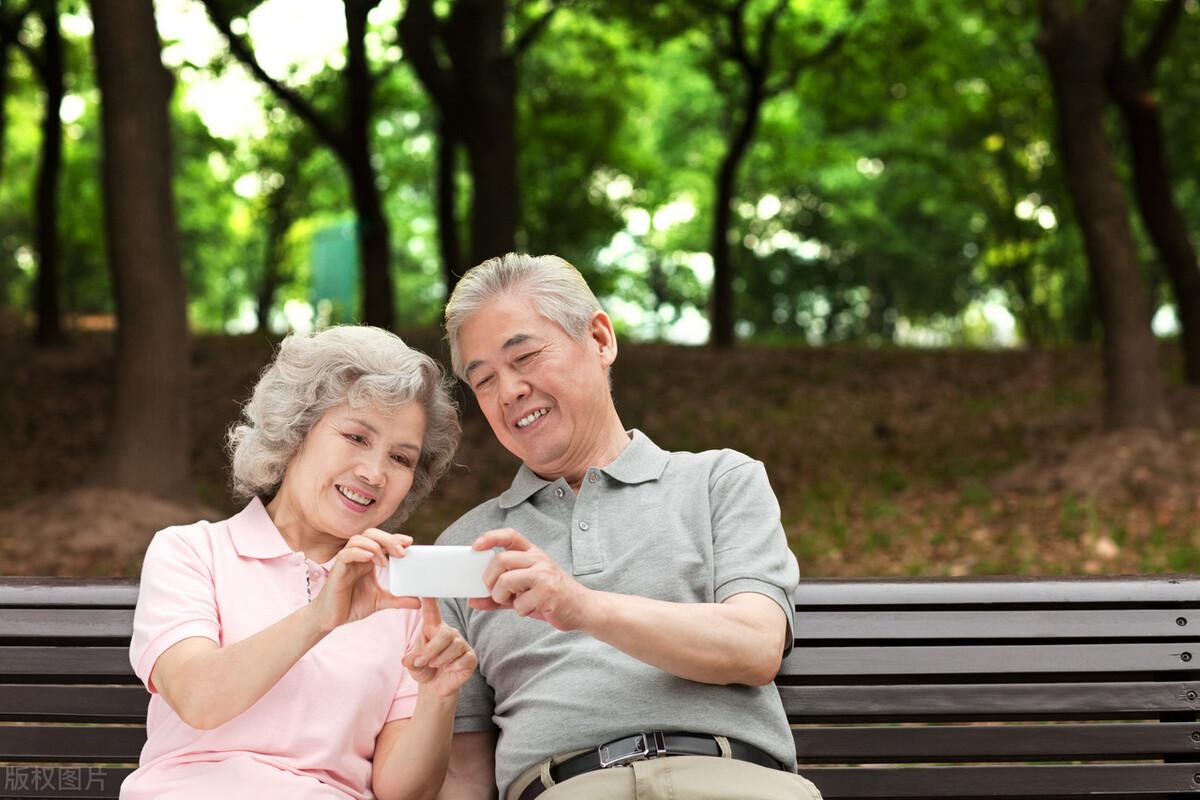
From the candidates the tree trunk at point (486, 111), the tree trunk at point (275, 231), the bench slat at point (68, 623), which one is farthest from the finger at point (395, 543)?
the tree trunk at point (275, 231)

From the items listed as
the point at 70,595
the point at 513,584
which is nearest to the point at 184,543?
the point at 70,595

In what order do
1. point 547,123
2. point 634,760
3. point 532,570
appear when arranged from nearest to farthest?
point 532,570, point 634,760, point 547,123

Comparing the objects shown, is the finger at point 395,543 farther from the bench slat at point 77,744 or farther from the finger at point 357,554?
the bench slat at point 77,744

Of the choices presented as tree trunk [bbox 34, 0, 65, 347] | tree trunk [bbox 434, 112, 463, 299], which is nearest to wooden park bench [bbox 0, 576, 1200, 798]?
tree trunk [bbox 434, 112, 463, 299]

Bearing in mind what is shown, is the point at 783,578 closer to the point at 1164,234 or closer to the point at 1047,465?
the point at 1047,465

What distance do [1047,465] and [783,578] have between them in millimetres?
9119

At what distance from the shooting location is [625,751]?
300 cm

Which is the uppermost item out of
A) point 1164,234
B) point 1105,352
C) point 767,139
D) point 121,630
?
point 767,139

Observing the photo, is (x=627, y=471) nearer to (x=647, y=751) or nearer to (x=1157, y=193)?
(x=647, y=751)

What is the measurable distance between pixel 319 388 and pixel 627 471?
0.77 metres

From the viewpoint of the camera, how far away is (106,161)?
9992 millimetres

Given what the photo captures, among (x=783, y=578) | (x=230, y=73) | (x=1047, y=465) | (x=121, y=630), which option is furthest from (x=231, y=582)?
(x=230, y=73)

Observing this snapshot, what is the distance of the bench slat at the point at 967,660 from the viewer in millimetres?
3494

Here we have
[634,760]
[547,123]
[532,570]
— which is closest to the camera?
[532,570]
